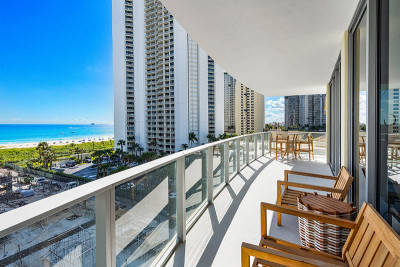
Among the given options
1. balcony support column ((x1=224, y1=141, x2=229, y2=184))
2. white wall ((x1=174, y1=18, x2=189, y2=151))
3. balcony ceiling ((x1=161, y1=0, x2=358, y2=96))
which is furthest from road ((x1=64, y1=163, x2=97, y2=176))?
balcony ceiling ((x1=161, y1=0, x2=358, y2=96))

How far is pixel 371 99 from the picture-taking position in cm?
163

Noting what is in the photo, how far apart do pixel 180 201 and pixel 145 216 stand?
0.63 metres

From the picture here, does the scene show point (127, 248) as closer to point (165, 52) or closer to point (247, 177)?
point (247, 177)

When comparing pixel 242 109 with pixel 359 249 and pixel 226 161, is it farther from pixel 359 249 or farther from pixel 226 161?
pixel 359 249

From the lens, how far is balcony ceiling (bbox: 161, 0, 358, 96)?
2299mm

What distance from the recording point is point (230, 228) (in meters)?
2.52

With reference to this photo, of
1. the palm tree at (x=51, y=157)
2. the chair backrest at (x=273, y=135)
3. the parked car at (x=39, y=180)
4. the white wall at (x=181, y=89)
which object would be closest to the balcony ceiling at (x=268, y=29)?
the chair backrest at (x=273, y=135)

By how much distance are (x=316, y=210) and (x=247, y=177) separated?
3020 millimetres

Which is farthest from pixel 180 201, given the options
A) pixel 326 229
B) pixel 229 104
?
pixel 229 104

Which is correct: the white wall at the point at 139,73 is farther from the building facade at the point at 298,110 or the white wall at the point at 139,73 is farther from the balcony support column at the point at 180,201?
the balcony support column at the point at 180,201

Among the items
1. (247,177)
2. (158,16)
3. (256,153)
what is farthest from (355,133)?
(158,16)

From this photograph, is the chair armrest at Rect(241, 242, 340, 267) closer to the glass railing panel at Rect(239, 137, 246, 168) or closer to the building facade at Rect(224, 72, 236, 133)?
the glass railing panel at Rect(239, 137, 246, 168)

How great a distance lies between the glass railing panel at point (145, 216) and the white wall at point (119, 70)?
4768 centimetres

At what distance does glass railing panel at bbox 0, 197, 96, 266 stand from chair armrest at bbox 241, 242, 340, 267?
35.8 inches
